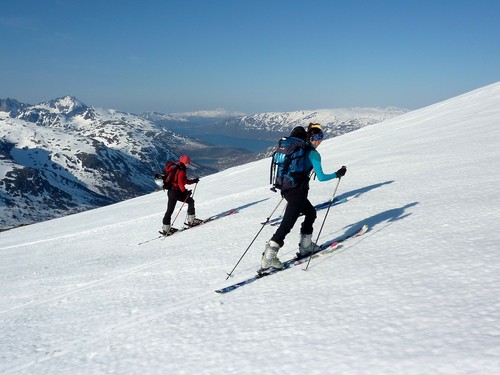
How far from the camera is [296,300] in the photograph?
574 centimetres

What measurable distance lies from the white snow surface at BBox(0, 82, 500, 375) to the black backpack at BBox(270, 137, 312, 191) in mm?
1610

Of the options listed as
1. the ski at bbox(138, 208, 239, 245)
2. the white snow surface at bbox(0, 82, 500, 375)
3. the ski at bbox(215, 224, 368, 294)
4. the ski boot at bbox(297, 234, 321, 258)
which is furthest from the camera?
the ski at bbox(138, 208, 239, 245)

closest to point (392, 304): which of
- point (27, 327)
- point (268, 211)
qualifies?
point (27, 327)

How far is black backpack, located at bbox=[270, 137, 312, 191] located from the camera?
717cm

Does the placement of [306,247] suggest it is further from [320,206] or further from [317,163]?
[320,206]

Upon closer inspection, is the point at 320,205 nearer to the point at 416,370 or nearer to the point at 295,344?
the point at 295,344

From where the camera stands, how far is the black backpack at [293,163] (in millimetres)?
7168

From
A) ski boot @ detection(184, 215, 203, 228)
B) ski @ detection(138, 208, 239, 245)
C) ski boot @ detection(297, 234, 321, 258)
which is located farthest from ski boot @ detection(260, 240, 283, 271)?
ski boot @ detection(184, 215, 203, 228)

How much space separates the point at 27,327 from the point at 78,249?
299 inches

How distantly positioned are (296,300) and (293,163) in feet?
8.52

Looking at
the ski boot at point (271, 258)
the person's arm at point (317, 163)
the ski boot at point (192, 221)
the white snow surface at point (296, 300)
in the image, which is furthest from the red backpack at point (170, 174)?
the person's arm at point (317, 163)

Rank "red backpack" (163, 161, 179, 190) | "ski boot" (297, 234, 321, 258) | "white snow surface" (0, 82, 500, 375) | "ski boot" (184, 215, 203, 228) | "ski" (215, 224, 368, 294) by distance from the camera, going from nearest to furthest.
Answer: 1. "white snow surface" (0, 82, 500, 375)
2. "ski" (215, 224, 368, 294)
3. "ski boot" (297, 234, 321, 258)
4. "red backpack" (163, 161, 179, 190)
5. "ski boot" (184, 215, 203, 228)

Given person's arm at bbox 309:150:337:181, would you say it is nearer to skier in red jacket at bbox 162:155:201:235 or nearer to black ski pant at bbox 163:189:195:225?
skier in red jacket at bbox 162:155:201:235

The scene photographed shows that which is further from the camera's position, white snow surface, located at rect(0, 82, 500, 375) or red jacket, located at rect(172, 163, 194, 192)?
red jacket, located at rect(172, 163, 194, 192)
